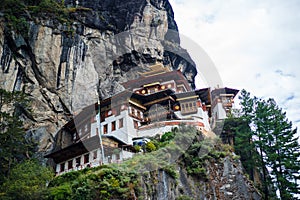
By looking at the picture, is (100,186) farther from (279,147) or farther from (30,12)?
(30,12)

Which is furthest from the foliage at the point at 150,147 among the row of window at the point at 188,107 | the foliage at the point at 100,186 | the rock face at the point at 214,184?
the row of window at the point at 188,107

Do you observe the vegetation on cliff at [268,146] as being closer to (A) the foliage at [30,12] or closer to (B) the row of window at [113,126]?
(B) the row of window at [113,126]

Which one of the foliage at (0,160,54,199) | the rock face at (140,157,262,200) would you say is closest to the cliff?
the rock face at (140,157,262,200)

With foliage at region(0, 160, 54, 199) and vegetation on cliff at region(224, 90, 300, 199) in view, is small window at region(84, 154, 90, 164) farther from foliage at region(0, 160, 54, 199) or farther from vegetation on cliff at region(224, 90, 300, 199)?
vegetation on cliff at region(224, 90, 300, 199)

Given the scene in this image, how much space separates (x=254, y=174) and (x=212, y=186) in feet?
25.9

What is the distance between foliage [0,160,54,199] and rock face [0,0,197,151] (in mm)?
12853

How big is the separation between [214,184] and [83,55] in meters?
24.0

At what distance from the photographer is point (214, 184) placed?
92.6ft

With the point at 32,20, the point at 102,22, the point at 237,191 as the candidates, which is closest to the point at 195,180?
the point at 237,191

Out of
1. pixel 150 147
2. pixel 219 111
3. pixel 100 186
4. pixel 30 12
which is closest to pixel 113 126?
pixel 150 147

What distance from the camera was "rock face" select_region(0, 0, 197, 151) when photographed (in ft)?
122

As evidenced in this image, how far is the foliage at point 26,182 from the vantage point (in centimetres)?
1991

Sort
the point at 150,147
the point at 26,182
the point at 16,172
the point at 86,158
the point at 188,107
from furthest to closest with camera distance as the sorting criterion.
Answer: the point at 188,107 → the point at 86,158 → the point at 150,147 → the point at 16,172 → the point at 26,182

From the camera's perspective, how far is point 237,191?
28156 mm
